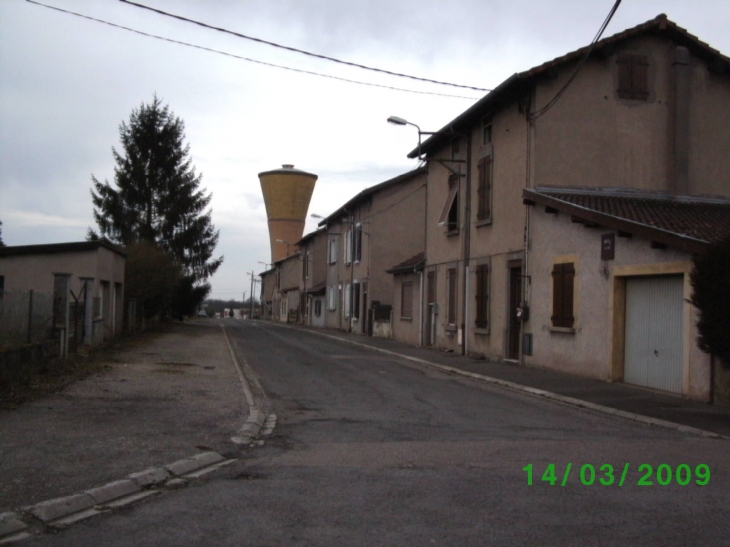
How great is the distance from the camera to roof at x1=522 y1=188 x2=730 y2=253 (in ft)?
44.0

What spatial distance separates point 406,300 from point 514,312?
36.7 ft

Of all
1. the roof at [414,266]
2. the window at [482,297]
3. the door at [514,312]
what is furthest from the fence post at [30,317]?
the roof at [414,266]

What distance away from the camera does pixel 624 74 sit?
19062mm

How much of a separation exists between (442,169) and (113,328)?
12474 mm

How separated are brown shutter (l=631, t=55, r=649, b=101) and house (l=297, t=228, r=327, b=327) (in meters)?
34.7

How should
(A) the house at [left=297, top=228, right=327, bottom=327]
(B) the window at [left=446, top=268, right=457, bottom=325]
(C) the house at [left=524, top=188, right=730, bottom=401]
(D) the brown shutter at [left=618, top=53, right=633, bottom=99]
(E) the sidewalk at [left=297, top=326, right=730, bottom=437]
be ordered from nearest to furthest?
(E) the sidewalk at [left=297, top=326, right=730, bottom=437] → (C) the house at [left=524, top=188, right=730, bottom=401] → (D) the brown shutter at [left=618, top=53, right=633, bottom=99] → (B) the window at [left=446, top=268, right=457, bottom=325] → (A) the house at [left=297, top=228, right=327, bottom=327]

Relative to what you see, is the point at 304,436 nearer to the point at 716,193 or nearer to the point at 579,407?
the point at 579,407

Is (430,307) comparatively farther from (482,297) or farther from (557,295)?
(557,295)

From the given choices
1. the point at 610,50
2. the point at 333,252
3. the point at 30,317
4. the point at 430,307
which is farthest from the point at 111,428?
the point at 333,252

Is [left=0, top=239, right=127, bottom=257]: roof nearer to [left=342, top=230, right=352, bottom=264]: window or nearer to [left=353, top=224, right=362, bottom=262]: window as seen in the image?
[left=353, top=224, right=362, bottom=262]: window

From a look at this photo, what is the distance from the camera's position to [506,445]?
29.4 feet

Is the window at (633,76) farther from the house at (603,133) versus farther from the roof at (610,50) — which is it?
the roof at (610,50)
